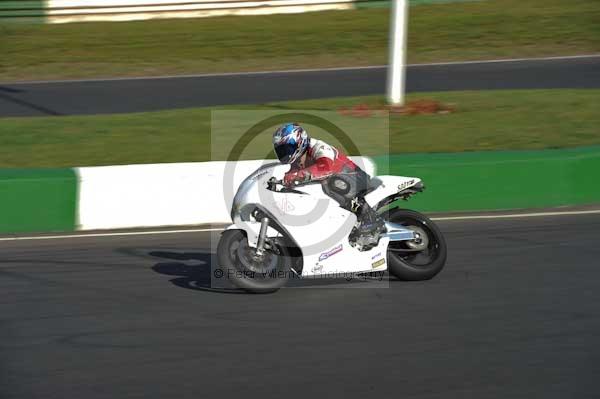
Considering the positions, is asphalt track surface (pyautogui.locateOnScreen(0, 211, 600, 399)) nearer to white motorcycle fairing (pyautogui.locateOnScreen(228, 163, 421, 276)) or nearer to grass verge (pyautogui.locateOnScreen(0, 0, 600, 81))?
white motorcycle fairing (pyautogui.locateOnScreen(228, 163, 421, 276))

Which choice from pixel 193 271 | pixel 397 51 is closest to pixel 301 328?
pixel 193 271

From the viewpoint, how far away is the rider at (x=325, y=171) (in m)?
7.67

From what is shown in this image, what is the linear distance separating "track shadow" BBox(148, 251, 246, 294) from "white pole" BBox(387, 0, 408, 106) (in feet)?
21.7

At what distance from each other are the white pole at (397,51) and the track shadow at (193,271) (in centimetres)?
660

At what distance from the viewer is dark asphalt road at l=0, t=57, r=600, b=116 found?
18.4m

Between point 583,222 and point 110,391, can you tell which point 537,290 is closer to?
point 583,222

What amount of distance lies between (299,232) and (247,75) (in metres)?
14.2

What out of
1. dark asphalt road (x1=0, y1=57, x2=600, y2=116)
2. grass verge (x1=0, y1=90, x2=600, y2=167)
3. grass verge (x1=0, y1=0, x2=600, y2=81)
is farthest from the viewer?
grass verge (x1=0, y1=0, x2=600, y2=81)

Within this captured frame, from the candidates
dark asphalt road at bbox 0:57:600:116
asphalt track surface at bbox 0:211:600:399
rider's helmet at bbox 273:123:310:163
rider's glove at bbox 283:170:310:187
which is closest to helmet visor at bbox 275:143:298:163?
rider's helmet at bbox 273:123:310:163

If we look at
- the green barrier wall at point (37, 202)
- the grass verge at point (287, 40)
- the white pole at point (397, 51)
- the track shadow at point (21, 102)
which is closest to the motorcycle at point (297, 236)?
the green barrier wall at point (37, 202)

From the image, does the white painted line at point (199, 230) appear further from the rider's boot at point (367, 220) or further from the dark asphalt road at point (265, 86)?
the dark asphalt road at point (265, 86)

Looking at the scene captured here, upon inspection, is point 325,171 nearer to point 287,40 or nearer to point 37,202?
point 37,202

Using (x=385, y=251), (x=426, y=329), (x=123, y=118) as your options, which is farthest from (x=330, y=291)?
(x=123, y=118)

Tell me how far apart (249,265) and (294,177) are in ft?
2.61
